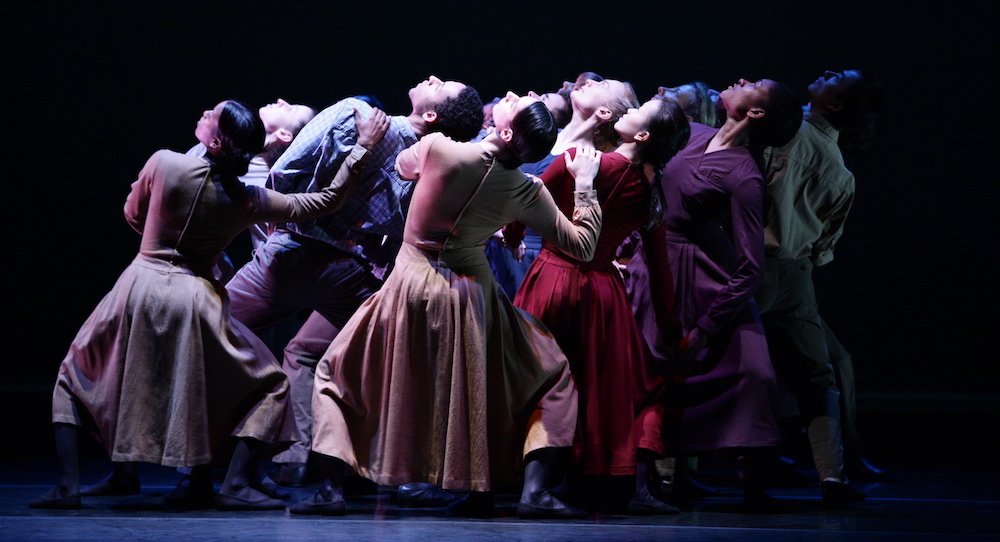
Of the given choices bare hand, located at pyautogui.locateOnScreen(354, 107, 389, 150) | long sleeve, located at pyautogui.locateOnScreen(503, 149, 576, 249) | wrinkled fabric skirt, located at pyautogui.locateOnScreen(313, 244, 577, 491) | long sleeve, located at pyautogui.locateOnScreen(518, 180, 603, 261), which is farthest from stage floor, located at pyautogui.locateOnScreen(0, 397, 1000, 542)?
bare hand, located at pyautogui.locateOnScreen(354, 107, 389, 150)

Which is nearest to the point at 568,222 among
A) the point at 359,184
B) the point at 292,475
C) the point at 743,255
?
the point at 743,255

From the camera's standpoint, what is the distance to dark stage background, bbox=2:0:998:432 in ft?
21.2

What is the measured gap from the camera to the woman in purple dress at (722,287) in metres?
3.79

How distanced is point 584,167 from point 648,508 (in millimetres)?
1122

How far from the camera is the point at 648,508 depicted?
3803mm

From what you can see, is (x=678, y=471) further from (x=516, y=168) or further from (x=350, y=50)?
(x=350, y=50)

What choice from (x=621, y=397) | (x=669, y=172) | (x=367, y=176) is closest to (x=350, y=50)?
(x=367, y=176)

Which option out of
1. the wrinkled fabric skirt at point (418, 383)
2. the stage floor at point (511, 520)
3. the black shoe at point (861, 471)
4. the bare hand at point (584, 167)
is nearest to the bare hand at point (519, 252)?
the bare hand at point (584, 167)

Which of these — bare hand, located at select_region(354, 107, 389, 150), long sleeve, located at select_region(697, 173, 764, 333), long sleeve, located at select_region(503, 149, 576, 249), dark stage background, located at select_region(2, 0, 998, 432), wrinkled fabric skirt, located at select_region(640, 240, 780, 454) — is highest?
dark stage background, located at select_region(2, 0, 998, 432)

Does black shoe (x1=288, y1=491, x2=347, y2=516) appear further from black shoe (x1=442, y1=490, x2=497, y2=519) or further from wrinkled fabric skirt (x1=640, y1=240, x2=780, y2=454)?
wrinkled fabric skirt (x1=640, y1=240, x2=780, y2=454)

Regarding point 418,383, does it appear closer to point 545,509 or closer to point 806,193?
point 545,509

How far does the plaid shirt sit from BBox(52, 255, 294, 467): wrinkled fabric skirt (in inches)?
26.8

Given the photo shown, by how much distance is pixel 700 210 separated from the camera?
3951 mm

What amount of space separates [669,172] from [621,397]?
31.7 inches
